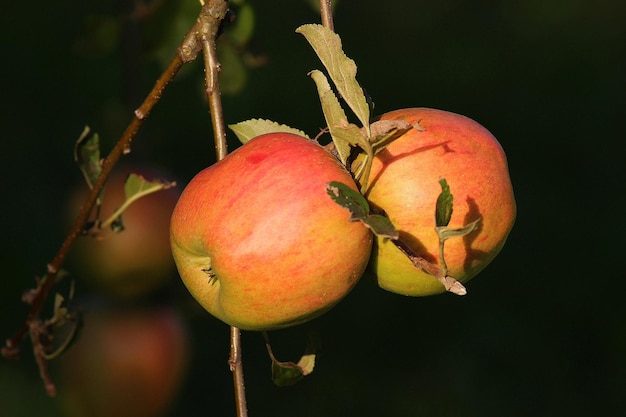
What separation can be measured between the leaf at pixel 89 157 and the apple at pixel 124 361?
1.77ft

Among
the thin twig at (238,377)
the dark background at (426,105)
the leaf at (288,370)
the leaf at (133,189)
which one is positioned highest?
the leaf at (133,189)

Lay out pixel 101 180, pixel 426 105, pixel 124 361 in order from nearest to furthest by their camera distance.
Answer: pixel 101 180 < pixel 124 361 < pixel 426 105

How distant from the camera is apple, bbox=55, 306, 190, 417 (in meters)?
1.59

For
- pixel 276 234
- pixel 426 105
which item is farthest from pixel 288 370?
pixel 426 105

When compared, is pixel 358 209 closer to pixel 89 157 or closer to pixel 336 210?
pixel 336 210

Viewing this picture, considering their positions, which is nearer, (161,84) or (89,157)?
(161,84)

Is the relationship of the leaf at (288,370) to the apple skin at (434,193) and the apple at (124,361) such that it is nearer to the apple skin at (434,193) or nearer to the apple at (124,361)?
the apple skin at (434,193)

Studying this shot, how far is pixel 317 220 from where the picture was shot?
0.79 metres

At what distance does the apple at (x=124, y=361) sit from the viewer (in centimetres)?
159

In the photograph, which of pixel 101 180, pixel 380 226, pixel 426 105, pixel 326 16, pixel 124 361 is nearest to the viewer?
pixel 380 226

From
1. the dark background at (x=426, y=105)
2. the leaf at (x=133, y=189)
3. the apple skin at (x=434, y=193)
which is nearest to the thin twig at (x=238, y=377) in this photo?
the apple skin at (x=434, y=193)

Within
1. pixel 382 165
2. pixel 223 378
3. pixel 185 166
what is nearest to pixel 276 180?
pixel 382 165

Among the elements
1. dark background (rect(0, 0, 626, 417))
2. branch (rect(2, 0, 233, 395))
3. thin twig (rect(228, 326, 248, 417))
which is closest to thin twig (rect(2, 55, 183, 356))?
branch (rect(2, 0, 233, 395))

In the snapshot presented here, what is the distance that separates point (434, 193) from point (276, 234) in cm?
15
